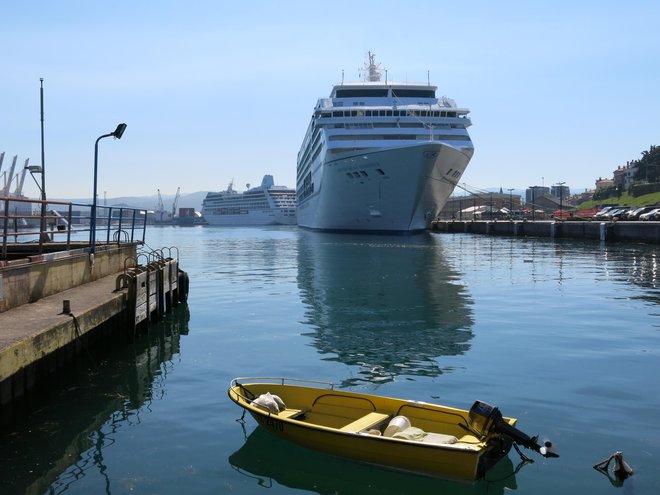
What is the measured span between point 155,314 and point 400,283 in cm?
1329

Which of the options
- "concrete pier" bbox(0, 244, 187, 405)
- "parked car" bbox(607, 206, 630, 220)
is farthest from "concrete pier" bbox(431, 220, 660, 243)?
"concrete pier" bbox(0, 244, 187, 405)

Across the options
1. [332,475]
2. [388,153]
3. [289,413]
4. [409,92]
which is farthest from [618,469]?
[409,92]

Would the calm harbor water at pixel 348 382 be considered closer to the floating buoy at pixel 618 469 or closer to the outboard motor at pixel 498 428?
the floating buoy at pixel 618 469

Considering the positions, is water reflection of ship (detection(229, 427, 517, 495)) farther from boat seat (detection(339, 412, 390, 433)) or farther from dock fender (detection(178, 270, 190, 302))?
dock fender (detection(178, 270, 190, 302))

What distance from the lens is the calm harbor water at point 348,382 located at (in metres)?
8.42

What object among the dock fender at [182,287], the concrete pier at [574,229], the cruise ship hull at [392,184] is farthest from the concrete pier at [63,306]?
the concrete pier at [574,229]

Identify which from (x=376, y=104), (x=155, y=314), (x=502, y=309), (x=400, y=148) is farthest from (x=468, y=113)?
(x=155, y=314)

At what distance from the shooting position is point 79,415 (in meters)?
10.8

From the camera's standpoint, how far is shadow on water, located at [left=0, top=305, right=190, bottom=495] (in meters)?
8.55

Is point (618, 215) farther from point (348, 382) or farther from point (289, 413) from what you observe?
point (289, 413)

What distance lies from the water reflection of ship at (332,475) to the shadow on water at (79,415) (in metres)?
2.04

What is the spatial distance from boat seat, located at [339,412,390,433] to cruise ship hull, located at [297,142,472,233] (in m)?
50.8

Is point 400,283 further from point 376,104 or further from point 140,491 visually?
point 376,104

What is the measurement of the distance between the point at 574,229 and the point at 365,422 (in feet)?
208
